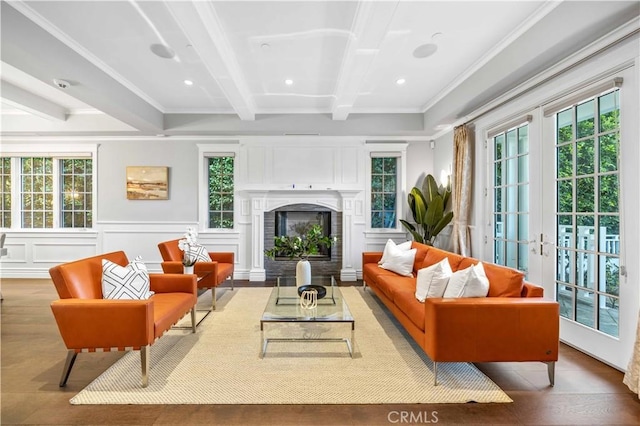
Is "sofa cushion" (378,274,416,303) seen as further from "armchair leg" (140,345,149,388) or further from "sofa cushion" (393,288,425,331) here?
"armchair leg" (140,345,149,388)

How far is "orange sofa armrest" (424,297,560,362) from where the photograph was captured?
2.13 m

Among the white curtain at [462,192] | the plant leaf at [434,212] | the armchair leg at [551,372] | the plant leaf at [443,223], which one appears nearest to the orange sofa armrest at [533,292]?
the armchair leg at [551,372]

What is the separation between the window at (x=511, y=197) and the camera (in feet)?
11.5

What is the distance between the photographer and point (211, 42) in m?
2.76

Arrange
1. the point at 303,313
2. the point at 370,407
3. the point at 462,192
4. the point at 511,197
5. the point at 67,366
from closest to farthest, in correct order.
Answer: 1. the point at 370,407
2. the point at 67,366
3. the point at 303,313
4. the point at 511,197
5. the point at 462,192

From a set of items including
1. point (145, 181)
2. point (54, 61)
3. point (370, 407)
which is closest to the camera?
point (370, 407)

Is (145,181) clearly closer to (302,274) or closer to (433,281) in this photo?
(302,274)

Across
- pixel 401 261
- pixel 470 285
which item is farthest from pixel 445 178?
pixel 470 285

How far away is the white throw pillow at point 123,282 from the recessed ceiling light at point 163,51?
7.08 ft

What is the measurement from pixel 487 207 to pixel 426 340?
2.69 metres

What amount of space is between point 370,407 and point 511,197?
10.1 feet

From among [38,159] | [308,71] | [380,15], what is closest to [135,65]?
[308,71]

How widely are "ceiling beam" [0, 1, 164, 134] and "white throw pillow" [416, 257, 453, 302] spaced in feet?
13.3

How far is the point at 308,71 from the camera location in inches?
143
